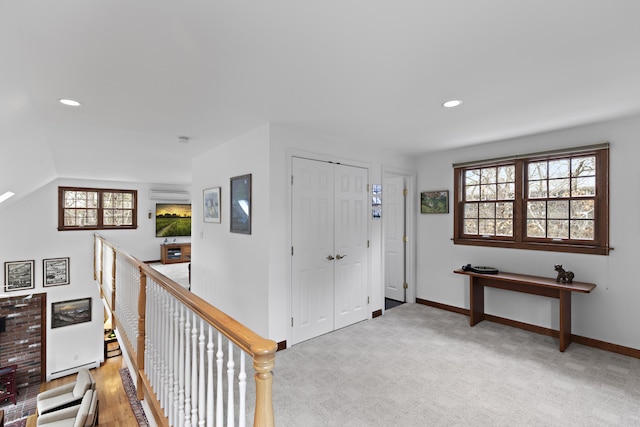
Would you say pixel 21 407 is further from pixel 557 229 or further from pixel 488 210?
pixel 557 229

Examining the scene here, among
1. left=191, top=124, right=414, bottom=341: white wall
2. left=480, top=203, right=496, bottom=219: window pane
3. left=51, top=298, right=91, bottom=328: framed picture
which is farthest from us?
left=51, top=298, right=91, bottom=328: framed picture

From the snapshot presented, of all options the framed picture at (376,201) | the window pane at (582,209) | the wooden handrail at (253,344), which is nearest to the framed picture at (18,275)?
the wooden handrail at (253,344)

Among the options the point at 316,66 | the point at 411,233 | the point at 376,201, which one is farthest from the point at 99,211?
the point at 316,66

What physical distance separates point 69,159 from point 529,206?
7.07 meters

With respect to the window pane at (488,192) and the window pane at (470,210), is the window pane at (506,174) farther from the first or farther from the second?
the window pane at (470,210)

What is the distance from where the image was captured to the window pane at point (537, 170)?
360 centimetres

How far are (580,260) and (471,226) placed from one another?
48.0 inches

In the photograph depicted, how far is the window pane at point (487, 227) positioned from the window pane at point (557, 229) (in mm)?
600

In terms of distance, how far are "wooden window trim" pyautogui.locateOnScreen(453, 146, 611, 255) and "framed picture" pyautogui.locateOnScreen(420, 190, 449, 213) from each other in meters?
0.13

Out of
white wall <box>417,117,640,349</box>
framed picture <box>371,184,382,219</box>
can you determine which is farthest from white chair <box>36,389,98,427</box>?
white wall <box>417,117,640,349</box>

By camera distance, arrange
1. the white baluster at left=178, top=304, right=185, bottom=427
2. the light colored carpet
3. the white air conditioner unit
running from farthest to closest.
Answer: the white air conditioner unit → the light colored carpet → the white baluster at left=178, top=304, right=185, bottom=427

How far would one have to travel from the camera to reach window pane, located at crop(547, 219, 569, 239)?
3448 mm

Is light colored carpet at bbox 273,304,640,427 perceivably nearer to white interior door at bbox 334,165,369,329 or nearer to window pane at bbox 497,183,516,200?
white interior door at bbox 334,165,369,329

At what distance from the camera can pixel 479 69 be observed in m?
1.99
